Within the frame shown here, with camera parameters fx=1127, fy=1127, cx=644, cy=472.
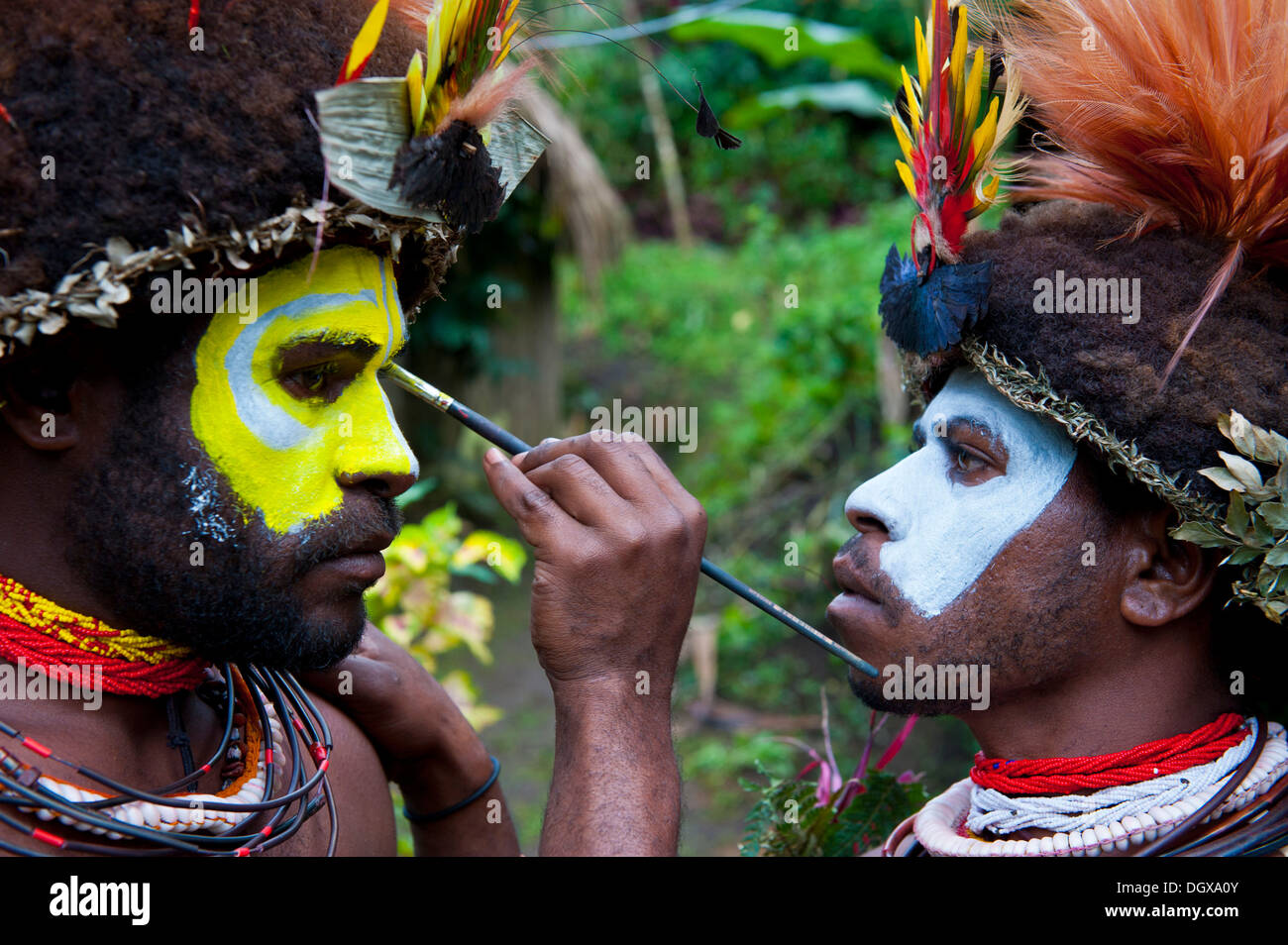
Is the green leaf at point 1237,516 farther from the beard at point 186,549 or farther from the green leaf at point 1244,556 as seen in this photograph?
the beard at point 186,549

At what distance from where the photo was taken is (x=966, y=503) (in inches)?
88.2

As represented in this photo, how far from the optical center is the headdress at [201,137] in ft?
5.38

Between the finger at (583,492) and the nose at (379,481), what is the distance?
0.24 metres

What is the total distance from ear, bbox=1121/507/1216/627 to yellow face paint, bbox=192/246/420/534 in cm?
139

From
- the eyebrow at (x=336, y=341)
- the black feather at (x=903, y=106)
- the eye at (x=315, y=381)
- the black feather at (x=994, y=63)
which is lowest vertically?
the eye at (x=315, y=381)

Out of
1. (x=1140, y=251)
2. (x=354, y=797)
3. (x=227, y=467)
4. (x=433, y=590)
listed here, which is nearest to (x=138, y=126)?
(x=227, y=467)

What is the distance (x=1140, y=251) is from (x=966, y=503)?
0.58 m

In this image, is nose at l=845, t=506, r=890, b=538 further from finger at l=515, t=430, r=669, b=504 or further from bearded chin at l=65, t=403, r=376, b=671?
bearded chin at l=65, t=403, r=376, b=671

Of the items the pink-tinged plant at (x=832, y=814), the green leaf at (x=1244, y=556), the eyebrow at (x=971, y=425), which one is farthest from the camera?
the pink-tinged plant at (x=832, y=814)

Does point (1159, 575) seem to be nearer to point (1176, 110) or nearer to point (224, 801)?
point (1176, 110)

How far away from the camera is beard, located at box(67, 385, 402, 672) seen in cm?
184

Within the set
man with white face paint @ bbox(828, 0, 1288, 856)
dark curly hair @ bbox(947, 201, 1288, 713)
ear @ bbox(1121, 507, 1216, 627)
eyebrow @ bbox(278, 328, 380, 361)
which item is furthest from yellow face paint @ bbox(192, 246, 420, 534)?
ear @ bbox(1121, 507, 1216, 627)

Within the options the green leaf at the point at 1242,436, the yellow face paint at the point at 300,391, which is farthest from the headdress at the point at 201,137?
the green leaf at the point at 1242,436

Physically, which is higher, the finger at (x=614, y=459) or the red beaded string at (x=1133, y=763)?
the finger at (x=614, y=459)
